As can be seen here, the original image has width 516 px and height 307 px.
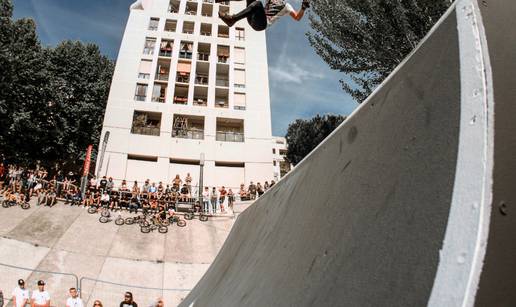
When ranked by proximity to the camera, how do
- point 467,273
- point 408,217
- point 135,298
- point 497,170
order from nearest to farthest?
1. point 467,273
2. point 497,170
3. point 408,217
4. point 135,298

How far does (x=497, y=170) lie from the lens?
0.81 meters

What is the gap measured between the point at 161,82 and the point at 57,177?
13.1m

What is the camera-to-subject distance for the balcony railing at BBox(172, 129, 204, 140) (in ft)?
85.6

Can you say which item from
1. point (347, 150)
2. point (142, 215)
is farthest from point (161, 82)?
point (347, 150)

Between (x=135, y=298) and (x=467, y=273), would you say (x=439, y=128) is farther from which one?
(x=135, y=298)

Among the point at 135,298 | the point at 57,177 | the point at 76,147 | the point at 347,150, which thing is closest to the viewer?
the point at 347,150

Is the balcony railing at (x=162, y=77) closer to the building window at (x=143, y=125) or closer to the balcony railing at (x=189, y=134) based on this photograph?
the building window at (x=143, y=125)

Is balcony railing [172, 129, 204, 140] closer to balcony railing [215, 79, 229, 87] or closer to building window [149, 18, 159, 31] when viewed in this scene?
balcony railing [215, 79, 229, 87]

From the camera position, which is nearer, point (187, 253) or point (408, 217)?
point (408, 217)

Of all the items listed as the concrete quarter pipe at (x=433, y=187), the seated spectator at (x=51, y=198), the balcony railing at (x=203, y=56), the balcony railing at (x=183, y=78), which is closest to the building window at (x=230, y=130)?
the balcony railing at (x=183, y=78)

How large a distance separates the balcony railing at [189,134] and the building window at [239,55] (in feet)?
27.4

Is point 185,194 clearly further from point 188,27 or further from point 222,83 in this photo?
point 188,27

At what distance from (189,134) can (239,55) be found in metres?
A: 9.79

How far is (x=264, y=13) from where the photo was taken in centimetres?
416
